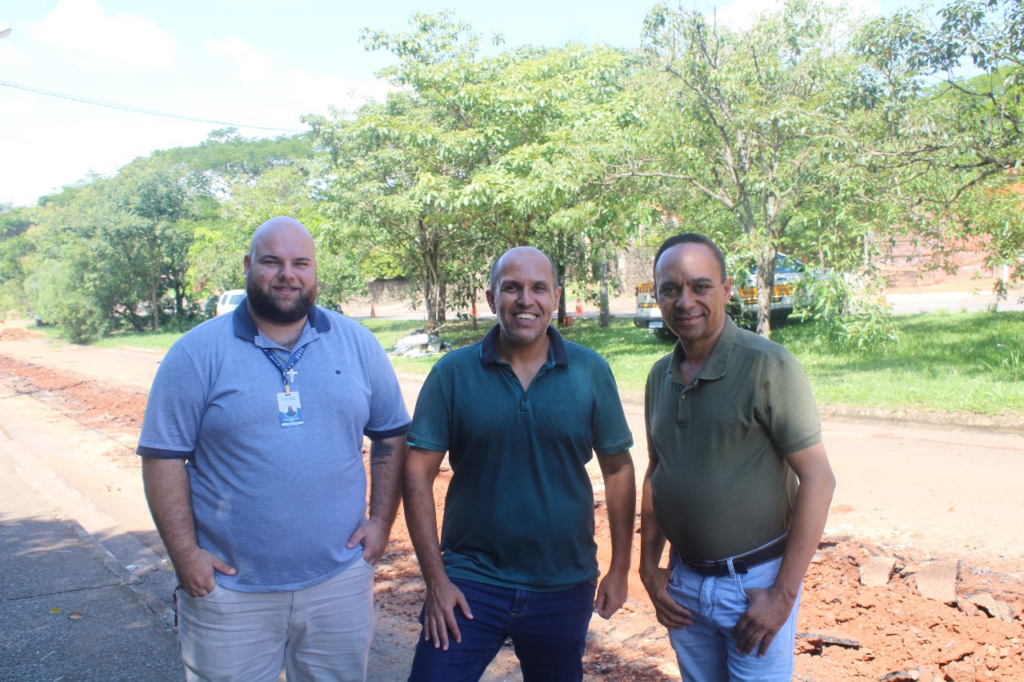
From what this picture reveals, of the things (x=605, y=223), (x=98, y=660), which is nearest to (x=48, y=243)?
(x=605, y=223)

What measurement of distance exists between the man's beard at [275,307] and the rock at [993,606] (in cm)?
367

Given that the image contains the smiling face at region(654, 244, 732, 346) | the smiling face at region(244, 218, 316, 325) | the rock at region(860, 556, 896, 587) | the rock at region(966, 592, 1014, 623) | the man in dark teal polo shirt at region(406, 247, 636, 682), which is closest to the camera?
the smiling face at region(654, 244, 732, 346)

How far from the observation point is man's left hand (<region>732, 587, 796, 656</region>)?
2.32 metres

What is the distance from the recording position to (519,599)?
2.64m

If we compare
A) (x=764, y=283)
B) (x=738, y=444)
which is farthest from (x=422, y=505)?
(x=764, y=283)

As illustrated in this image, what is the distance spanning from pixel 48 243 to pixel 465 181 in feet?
112

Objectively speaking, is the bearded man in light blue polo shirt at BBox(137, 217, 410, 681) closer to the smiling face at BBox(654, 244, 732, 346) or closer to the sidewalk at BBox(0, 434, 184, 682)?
the smiling face at BBox(654, 244, 732, 346)

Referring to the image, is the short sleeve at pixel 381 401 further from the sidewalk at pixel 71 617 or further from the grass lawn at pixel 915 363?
the grass lawn at pixel 915 363

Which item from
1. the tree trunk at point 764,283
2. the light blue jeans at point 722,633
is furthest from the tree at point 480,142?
the light blue jeans at point 722,633

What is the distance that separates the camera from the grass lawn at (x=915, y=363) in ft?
33.0

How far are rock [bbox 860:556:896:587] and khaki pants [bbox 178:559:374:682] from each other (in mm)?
3095

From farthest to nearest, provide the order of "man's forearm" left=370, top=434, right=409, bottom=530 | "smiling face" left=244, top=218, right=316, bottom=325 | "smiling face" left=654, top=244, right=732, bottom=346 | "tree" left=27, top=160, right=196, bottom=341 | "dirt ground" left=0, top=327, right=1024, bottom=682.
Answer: "tree" left=27, top=160, right=196, bottom=341, "dirt ground" left=0, top=327, right=1024, bottom=682, "man's forearm" left=370, top=434, right=409, bottom=530, "smiling face" left=244, top=218, right=316, bottom=325, "smiling face" left=654, top=244, right=732, bottom=346

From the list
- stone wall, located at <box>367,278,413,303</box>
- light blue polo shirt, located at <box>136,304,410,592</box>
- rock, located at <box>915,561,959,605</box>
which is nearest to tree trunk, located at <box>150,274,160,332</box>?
stone wall, located at <box>367,278,413,303</box>

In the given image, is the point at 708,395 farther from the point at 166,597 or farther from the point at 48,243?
the point at 48,243
